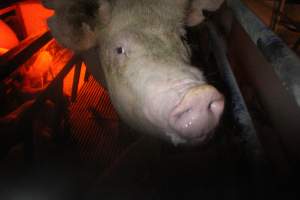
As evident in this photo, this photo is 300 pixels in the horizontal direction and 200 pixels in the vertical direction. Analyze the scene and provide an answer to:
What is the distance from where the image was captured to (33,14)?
7254 mm

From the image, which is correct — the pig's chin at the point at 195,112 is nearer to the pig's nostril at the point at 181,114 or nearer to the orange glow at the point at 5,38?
the pig's nostril at the point at 181,114

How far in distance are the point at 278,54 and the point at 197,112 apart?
529 mm

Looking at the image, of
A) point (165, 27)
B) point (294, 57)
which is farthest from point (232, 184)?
point (165, 27)

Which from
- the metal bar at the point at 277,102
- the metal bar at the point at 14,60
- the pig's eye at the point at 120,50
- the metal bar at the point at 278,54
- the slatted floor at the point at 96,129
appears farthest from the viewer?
the slatted floor at the point at 96,129

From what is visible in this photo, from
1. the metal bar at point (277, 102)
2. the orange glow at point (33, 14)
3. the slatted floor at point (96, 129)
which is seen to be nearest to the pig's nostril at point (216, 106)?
the metal bar at point (277, 102)

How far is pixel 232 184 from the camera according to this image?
213 cm

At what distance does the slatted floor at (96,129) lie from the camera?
12.3 ft

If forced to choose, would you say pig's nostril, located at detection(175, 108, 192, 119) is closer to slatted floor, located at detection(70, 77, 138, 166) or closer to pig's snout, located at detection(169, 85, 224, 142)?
pig's snout, located at detection(169, 85, 224, 142)

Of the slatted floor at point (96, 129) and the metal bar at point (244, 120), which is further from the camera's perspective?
the slatted floor at point (96, 129)

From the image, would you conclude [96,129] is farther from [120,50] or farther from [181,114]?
[181,114]

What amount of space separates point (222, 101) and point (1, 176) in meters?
1.93

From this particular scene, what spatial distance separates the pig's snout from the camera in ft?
5.31

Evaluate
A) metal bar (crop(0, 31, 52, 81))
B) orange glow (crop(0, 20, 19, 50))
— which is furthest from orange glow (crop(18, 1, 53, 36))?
metal bar (crop(0, 31, 52, 81))

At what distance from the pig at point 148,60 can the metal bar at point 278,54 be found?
36 cm
